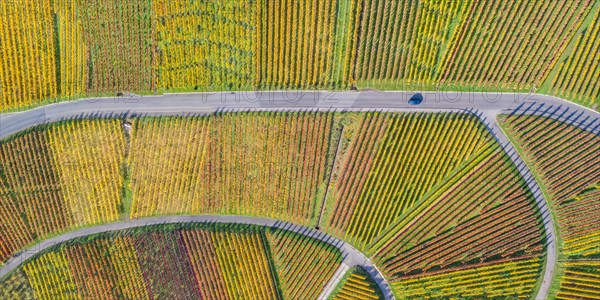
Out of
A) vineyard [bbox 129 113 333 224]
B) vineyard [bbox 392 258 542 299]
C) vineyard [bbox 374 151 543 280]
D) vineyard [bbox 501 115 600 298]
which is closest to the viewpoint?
vineyard [bbox 501 115 600 298]

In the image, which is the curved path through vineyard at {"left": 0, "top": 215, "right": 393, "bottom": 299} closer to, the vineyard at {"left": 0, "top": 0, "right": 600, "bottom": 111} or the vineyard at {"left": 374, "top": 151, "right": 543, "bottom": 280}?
the vineyard at {"left": 374, "top": 151, "right": 543, "bottom": 280}

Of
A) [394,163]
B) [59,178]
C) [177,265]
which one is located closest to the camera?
[394,163]

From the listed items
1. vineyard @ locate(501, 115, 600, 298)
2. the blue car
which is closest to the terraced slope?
the blue car

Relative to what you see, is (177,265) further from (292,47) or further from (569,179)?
(569,179)

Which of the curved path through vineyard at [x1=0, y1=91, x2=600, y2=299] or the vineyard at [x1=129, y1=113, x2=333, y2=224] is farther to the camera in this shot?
the vineyard at [x1=129, y1=113, x2=333, y2=224]

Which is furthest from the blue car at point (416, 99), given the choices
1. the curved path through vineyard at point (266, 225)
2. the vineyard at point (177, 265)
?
the vineyard at point (177, 265)

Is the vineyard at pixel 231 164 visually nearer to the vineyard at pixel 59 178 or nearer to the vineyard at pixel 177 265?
the vineyard at pixel 177 265

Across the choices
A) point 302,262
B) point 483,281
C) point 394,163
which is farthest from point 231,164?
point 483,281
